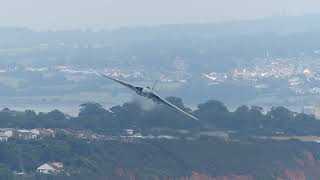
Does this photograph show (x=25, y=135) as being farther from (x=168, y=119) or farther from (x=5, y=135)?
(x=168, y=119)

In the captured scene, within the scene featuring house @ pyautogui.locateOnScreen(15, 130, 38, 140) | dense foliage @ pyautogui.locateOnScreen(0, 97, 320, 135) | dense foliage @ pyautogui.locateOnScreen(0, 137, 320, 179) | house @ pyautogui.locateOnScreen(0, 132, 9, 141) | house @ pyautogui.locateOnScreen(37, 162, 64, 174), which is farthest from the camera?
dense foliage @ pyautogui.locateOnScreen(0, 97, 320, 135)

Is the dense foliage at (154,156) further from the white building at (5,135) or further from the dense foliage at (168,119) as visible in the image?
the dense foliage at (168,119)

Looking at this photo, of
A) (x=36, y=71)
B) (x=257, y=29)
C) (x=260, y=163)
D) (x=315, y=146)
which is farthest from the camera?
(x=257, y=29)

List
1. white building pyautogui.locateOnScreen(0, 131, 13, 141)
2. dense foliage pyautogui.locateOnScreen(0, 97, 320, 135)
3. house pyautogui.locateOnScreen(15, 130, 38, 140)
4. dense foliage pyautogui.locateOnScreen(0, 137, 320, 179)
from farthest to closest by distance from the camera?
dense foliage pyautogui.locateOnScreen(0, 97, 320, 135)
house pyautogui.locateOnScreen(15, 130, 38, 140)
white building pyautogui.locateOnScreen(0, 131, 13, 141)
dense foliage pyautogui.locateOnScreen(0, 137, 320, 179)

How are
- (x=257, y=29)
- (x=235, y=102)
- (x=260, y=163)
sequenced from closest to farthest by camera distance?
(x=260, y=163)
(x=235, y=102)
(x=257, y=29)

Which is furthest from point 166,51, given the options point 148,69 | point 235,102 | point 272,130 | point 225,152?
point 225,152

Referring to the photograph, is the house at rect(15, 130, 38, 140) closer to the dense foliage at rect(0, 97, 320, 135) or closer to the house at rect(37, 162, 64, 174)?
the dense foliage at rect(0, 97, 320, 135)

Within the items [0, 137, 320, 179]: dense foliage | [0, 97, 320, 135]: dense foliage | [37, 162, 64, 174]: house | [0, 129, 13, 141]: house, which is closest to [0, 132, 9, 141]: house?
[0, 129, 13, 141]: house

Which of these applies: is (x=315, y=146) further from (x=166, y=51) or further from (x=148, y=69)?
(x=166, y=51)
